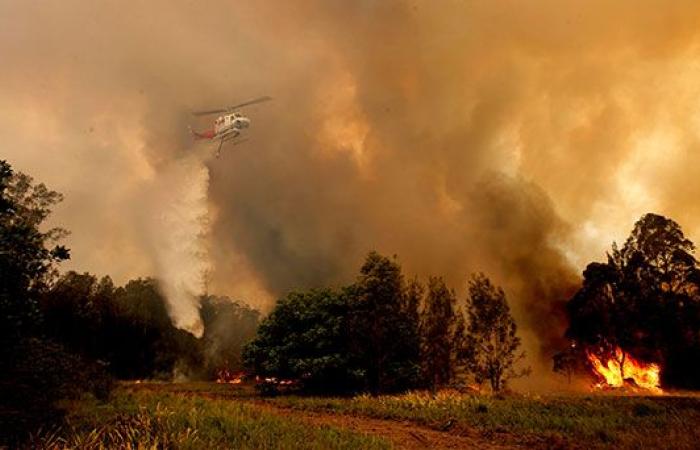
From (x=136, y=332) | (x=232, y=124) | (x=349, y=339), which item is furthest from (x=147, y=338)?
Answer: (x=349, y=339)

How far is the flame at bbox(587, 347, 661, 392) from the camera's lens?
48.2 meters

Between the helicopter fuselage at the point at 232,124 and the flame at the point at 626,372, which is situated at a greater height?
the helicopter fuselage at the point at 232,124

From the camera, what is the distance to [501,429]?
704 inches

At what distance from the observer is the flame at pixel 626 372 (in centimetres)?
4819

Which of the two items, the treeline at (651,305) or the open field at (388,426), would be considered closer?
the open field at (388,426)

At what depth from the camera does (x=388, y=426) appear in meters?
19.9

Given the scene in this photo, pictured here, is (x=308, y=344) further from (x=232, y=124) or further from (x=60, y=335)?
(x=232, y=124)

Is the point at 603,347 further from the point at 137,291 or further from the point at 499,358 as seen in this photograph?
the point at 137,291

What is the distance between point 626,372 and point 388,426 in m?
43.3

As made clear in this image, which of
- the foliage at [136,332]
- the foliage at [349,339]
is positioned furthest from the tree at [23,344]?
the foliage at [136,332]

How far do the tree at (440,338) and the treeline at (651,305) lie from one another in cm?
2018

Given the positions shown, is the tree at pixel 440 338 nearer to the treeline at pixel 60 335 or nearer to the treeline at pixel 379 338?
the treeline at pixel 379 338

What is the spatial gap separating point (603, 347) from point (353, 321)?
35919 millimetres

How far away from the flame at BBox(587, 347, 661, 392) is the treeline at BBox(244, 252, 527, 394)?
1892 centimetres
